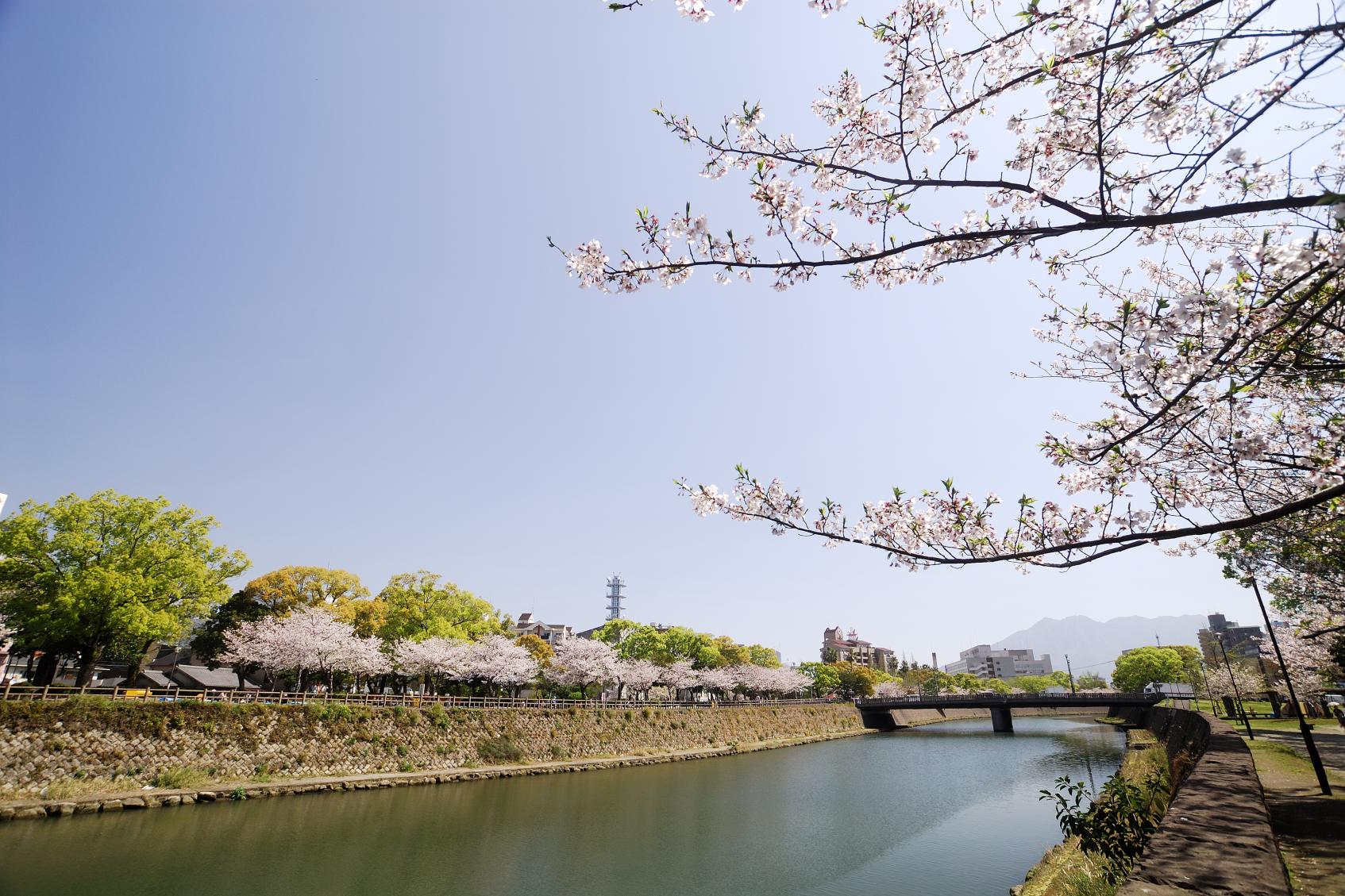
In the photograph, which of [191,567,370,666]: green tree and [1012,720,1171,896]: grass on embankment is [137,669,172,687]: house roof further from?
[1012,720,1171,896]: grass on embankment

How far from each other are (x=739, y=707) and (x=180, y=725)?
35.0 metres

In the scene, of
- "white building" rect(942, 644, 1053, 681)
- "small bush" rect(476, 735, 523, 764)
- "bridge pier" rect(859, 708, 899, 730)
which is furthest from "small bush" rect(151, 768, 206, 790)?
"white building" rect(942, 644, 1053, 681)

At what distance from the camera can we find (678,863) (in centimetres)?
1365

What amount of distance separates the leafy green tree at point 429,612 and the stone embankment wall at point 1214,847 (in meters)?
33.8

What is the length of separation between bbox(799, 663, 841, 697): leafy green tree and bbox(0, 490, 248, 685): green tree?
63740mm

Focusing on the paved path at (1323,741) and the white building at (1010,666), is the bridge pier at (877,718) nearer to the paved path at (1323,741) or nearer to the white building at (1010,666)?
the paved path at (1323,741)

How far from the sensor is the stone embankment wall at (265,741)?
15961 millimetres

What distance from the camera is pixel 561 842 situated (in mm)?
15070

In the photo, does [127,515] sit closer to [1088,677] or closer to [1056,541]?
[1056,541]

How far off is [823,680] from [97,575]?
67.8 metres

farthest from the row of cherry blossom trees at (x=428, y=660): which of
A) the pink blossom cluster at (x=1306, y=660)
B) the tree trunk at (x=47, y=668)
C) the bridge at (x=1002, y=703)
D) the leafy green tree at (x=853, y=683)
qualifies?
the pink blossom cluster at (x=1306, y=660)

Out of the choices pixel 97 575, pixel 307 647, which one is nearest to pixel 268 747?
pixel 307 647

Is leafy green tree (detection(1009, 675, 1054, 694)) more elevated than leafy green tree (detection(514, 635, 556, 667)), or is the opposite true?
leafy green tree (detection(514, 635, 556, 667))

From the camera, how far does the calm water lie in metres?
11.7
